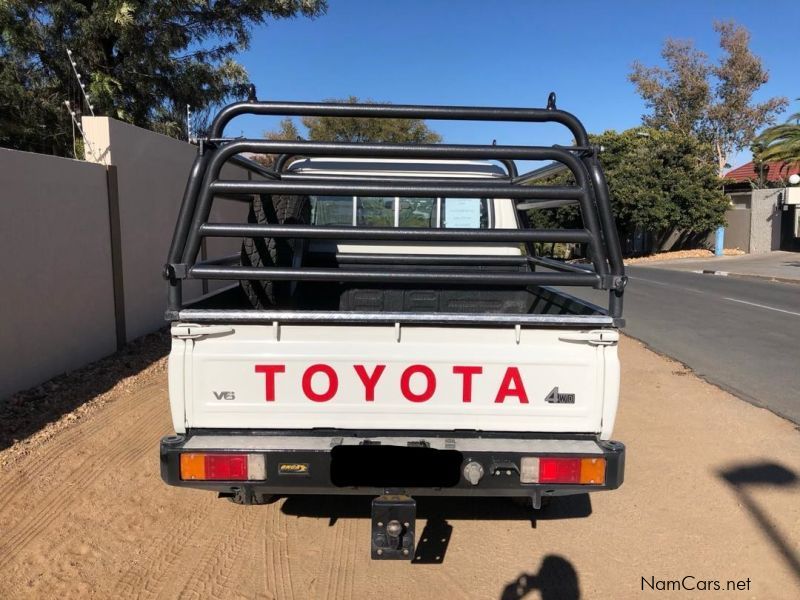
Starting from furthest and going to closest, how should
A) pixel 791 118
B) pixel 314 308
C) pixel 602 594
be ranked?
pixel 791 118
pixel 314 308
pixel 602 594

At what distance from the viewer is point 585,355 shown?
289cm

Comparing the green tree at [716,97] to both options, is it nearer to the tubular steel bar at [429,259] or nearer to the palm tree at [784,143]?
the palm tree at [784,143]

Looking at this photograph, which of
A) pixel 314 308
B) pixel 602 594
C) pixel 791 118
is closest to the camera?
pixel 602 594

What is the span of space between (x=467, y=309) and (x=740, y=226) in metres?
33.4

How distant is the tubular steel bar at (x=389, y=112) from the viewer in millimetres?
3053

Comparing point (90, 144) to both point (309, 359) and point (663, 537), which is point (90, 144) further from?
point (663, 537)

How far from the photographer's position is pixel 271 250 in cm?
419

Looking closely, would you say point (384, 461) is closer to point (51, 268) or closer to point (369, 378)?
point (369, 378)

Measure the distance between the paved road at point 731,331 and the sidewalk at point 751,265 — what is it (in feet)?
11.7

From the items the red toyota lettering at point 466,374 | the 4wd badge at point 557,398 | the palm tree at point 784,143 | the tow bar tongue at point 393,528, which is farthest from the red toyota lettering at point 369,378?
the palm tree at point 784,143

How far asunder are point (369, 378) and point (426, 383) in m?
0.26

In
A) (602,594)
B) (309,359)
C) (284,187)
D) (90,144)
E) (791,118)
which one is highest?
(791,118)

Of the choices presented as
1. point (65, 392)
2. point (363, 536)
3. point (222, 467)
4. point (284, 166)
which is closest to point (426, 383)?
point (222, 467)

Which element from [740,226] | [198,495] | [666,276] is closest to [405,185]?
[198,495]
